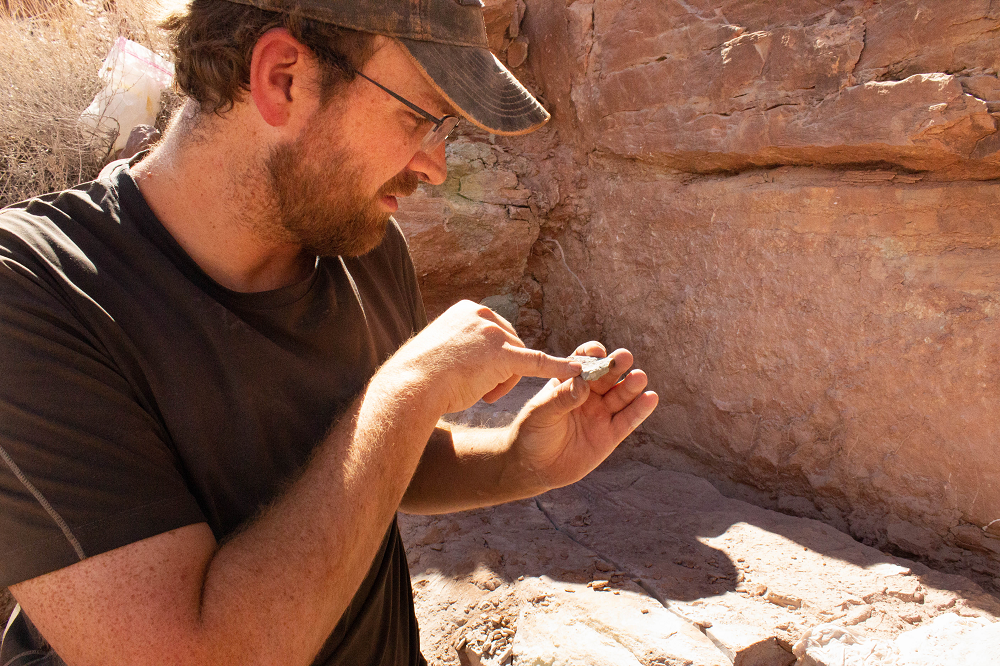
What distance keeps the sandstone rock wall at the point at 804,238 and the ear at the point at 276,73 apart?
1.87m

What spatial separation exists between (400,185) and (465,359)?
1.51ft

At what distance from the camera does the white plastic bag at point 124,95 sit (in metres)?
4.52

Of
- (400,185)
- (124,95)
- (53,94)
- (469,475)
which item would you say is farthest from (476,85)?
(53,94)

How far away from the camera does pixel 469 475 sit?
1725mm

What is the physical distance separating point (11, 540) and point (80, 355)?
0.26 m

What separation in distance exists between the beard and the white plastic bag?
3728 millimetres

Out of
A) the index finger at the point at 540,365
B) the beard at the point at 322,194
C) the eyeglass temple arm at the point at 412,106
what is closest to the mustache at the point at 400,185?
the beard at the point at 322,194

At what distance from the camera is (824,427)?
103 inches

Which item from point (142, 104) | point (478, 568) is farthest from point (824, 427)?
point (142, 104)

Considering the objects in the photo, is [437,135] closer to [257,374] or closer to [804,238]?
[257,374]

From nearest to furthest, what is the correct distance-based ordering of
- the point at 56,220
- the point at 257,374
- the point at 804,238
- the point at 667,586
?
the point at 56,220
the point at 257,374
the point at 667,586
the point at 804,238

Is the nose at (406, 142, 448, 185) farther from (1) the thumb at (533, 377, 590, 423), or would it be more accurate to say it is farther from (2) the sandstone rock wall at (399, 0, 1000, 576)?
(2) the sandstone rock wall at (399, 0, 1000, 576)

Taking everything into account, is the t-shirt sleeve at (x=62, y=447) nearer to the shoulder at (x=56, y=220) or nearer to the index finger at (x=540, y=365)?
the shoulder at (x=56, y=220)

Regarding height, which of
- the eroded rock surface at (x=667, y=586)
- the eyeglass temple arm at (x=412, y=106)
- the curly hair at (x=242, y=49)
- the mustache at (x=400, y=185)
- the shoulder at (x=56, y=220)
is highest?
the curly hair at (x=242, y=49)
